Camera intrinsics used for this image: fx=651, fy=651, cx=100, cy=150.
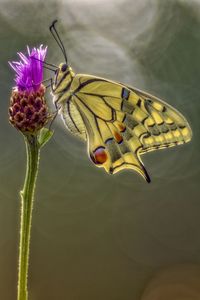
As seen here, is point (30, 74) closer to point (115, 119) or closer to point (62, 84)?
point (62, 84)

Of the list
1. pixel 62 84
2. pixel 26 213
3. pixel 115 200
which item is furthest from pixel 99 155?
pixel 115 200

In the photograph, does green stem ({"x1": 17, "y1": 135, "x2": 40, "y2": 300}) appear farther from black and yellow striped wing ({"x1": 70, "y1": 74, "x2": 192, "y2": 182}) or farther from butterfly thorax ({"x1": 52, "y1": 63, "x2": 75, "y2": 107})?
butterfly thorax ({"x1": 52, "y1": 63, "x2": 75, "y2": 107})

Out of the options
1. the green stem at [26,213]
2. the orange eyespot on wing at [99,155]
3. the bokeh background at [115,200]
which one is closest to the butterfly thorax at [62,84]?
the orange eyespot on wing at [99,155]

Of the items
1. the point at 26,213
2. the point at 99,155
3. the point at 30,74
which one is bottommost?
the point at 26,213

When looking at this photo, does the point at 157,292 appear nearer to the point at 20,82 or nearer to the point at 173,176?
the point at 173,176

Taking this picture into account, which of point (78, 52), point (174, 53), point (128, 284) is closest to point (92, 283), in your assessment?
point (128, 284)

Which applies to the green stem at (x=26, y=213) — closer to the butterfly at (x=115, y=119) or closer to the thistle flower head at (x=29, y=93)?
the thistle flower head at (x=29, y=93)
